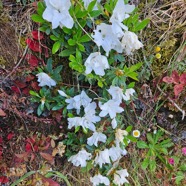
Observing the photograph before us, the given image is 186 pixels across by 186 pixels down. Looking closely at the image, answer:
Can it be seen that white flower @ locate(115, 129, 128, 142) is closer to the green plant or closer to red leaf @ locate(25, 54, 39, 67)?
the green plant

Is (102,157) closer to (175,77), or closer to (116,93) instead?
(116,93)

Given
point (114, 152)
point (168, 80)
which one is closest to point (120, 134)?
point (114, 152)

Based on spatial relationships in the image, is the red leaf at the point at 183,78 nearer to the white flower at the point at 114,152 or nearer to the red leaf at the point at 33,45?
the white flower at the point at 114,152

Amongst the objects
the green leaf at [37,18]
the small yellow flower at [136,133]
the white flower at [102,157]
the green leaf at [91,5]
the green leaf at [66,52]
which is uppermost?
the green leaf at [91,5]

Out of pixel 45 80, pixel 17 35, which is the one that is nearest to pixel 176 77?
pixel 45 80

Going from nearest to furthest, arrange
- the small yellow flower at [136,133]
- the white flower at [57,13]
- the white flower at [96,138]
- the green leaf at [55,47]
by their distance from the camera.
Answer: the white flower at [57,13], the green leaf at [55,47], the white flower at [96,138], the small yellow flower at [136,133]

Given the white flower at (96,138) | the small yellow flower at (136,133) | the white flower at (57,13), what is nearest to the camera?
the white flower at (57,13)

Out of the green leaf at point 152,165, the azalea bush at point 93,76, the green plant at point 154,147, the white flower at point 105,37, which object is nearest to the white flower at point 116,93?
the azalea bush at point 93,76
